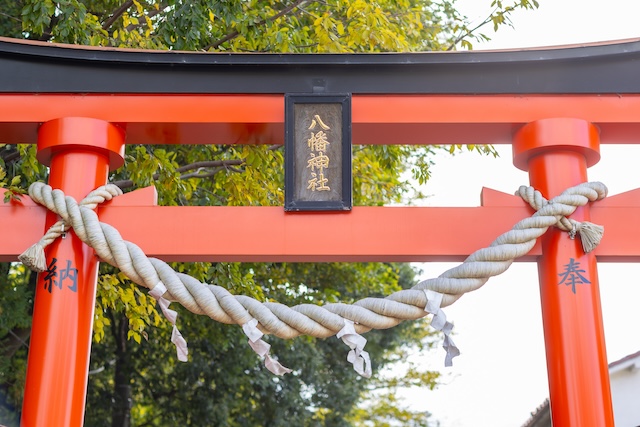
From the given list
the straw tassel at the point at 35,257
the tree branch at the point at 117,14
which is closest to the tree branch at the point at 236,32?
the tree branch at the point at 117,14

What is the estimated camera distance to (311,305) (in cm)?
333

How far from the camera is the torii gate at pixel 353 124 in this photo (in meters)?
3.51

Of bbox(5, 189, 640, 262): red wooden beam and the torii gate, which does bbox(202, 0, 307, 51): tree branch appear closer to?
the torii gate

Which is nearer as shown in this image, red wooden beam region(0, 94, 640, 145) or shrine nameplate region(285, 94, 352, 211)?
shrine nameplate region(285, 94, 352, 211)

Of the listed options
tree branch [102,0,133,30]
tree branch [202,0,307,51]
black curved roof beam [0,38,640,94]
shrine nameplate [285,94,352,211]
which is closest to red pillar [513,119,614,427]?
black curved roof beam [0,38,640,94]

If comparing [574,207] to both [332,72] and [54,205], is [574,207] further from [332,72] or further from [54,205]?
[54,205]

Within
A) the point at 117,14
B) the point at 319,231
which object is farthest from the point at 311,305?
the point at 117,14

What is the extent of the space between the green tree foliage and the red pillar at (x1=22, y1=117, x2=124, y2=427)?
0.29m

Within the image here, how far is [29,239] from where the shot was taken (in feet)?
11.7

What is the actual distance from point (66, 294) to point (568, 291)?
2197 millimetres

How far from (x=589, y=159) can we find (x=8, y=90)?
9.22 feet

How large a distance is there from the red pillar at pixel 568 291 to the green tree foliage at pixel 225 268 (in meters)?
2.42

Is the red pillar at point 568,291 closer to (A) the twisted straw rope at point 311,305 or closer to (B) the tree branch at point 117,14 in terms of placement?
(A) the twisted straw rope at point 311,305

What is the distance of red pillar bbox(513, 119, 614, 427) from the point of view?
331 centimetres
